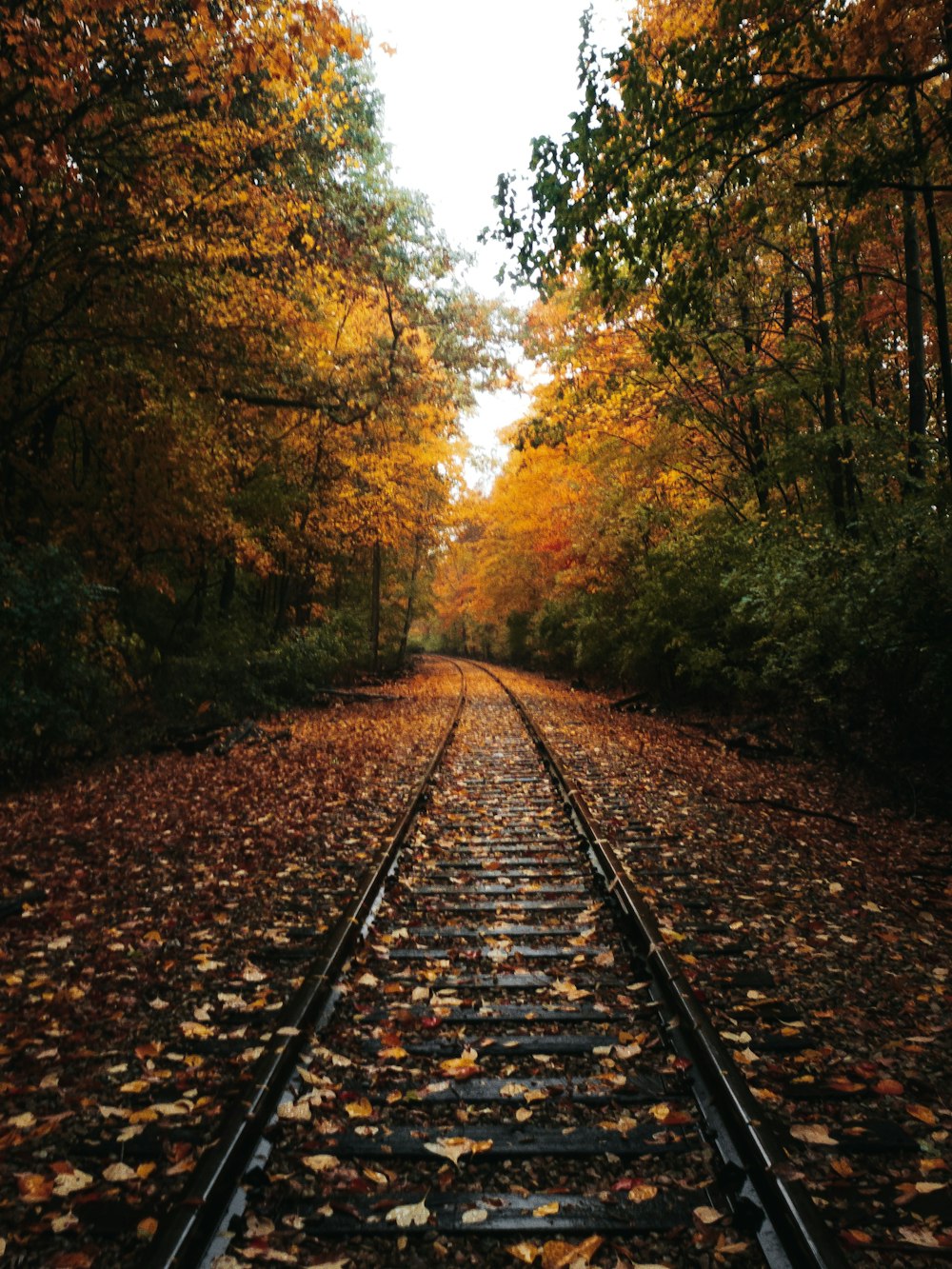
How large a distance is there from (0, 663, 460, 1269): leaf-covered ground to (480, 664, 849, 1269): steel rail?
1.98 metres

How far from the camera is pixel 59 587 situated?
352 inches

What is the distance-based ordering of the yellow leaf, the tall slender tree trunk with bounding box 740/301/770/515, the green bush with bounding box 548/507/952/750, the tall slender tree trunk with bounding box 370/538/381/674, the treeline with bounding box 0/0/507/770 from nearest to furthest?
the yellow leaf < the green bush with bounding box 548/507/952/750 < the treeline with bounding box 0/0/507/770 < the tall slender tree trunk with bounding box 740/301/770/515 < the tall slender tree trunk with bounding box 370/538/381/674

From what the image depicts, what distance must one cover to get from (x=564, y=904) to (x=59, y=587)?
288 inches

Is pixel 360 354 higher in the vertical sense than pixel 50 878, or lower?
higher

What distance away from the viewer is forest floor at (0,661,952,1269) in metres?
2.77

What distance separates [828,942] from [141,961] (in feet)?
14.1

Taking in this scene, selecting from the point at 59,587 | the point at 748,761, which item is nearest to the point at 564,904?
the point at 748,761

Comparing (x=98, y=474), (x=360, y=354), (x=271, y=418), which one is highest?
(x=360, y=354)

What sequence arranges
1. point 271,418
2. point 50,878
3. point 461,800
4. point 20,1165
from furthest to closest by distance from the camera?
point 271,418
point 461,800
point 50,878
point 20,1165

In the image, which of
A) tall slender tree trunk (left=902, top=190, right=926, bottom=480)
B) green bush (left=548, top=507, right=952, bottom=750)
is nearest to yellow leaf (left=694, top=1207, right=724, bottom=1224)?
green bush (left=548, top=507, right=952, bottom=750)

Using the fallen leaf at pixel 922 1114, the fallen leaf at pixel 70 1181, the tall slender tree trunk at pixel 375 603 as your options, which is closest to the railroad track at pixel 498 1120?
the fallen leaf at pixel 70 1181

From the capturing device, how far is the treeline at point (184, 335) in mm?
8453

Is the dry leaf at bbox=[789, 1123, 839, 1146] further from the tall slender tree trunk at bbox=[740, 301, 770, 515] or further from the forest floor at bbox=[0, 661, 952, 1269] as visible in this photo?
the tall slender tree trunk at bbox=[740, 301, 770, 515]

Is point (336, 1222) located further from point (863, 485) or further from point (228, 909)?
point (863, 485)
